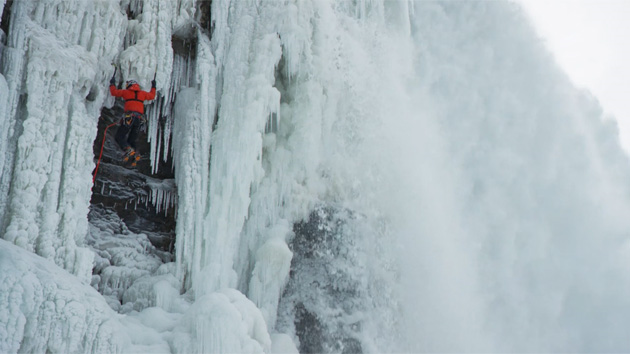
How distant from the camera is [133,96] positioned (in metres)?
8.12

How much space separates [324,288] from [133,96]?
203 inches

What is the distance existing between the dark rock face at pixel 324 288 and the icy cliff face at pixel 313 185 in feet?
0.14

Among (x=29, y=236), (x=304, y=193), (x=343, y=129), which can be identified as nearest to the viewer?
(x=29, y=236)

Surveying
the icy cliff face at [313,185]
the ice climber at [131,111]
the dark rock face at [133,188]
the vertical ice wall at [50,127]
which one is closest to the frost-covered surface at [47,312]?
the icy cliff face at [313,185]

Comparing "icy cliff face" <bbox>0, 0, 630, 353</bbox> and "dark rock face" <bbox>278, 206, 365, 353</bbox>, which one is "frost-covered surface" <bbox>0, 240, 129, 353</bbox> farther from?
"dark rock face" <bbox>278, 206, 365, 353</bbox>

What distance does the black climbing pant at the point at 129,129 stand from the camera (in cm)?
838

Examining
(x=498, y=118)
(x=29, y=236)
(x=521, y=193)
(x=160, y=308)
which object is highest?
(x=498, y=118)

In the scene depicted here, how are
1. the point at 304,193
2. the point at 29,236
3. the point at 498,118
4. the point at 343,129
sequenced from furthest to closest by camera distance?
1. the point at 498,118
2. the point at 343,129
3. the point at 304,193
4. the point at 29,236

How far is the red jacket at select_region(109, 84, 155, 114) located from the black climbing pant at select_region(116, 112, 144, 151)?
0.54 feet

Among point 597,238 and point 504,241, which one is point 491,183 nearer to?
point 504,241

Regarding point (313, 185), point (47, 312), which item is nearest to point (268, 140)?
point (313, 185)

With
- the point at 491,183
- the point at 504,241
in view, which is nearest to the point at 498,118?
the point at 491,183

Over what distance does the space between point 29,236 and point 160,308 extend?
1.98 m

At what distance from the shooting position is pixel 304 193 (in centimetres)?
1062
